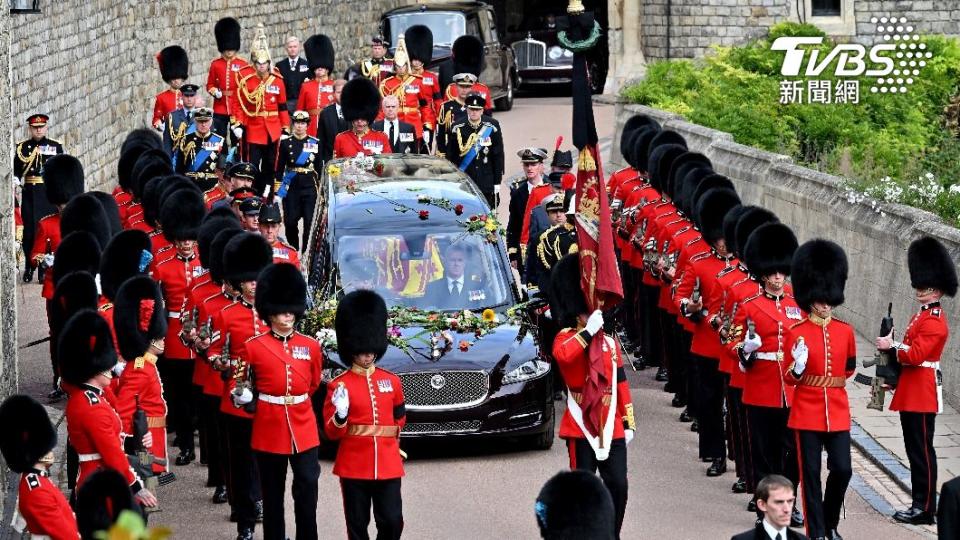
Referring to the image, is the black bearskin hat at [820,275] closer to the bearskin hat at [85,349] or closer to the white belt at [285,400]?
the white belt at [285,400]

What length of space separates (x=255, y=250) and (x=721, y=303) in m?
2.91

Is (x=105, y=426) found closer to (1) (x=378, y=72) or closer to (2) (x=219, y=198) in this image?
(2) (x=219, y=198)

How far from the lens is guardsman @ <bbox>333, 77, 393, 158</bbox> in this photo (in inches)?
691

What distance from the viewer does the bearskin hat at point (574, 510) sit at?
7.19m

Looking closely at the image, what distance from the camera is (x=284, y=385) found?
10.1 metres

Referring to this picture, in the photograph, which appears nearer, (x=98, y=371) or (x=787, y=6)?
(x=98, y=371)

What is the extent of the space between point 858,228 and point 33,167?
7.20 metres

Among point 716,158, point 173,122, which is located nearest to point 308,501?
point 173,122

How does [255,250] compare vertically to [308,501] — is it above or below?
above

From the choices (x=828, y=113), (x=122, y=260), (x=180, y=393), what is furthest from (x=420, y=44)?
(x=122, y=260)

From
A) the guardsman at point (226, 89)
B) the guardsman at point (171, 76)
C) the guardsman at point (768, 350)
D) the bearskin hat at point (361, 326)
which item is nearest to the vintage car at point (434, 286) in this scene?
the guardsman at point (768, 350)

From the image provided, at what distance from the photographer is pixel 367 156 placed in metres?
15.6

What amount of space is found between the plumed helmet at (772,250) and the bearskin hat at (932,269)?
0.70 metres

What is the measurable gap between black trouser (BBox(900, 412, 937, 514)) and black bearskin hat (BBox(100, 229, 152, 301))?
4.61 m
